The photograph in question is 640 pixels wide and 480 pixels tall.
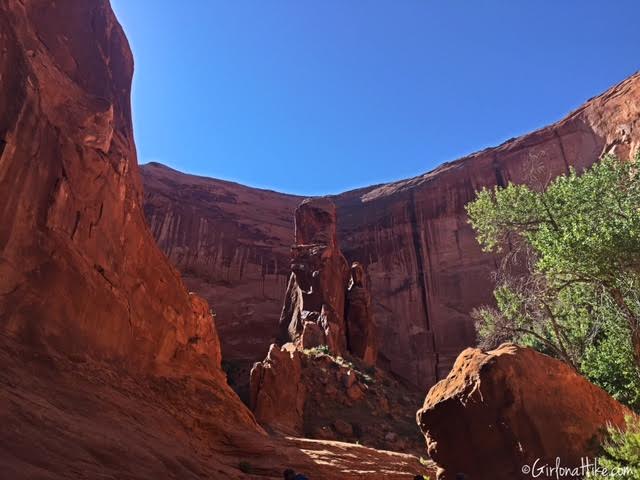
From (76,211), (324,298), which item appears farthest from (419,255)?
(76,211)

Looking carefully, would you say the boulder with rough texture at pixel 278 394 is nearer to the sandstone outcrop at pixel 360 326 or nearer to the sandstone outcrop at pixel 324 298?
the sandstone outcrop at pixel 324 298

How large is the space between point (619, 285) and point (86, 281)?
15809 mm

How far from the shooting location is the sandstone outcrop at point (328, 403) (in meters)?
29.9

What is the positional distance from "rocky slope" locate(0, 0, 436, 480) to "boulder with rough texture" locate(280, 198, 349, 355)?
18.8 meters

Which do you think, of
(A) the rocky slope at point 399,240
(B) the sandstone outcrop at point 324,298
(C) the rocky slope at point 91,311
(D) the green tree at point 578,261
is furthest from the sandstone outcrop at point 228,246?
(D) the green tree at point 578,261

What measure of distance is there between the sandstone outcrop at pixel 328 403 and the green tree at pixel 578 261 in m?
11.1

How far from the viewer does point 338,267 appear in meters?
48.8

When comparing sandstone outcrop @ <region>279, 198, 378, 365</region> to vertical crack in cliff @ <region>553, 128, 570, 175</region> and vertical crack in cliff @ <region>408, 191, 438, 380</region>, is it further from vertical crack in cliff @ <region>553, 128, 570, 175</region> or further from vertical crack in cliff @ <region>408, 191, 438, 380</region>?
vertical crack in cliff @ <region>553, 128, 570, 175</region>

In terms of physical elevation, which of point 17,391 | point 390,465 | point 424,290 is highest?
point 424,290

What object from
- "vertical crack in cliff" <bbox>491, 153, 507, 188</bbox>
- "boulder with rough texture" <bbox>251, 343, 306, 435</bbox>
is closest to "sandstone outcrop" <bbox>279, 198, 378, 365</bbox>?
"boulder with rough texture" <bbox>251, 343, 306, 435</bbox>

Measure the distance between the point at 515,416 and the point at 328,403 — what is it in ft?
80.2

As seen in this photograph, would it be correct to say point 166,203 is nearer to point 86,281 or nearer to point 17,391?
point 86,281

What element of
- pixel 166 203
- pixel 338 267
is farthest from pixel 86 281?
pixel 166 203

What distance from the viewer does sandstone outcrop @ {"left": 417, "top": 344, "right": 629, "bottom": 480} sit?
961 cm
